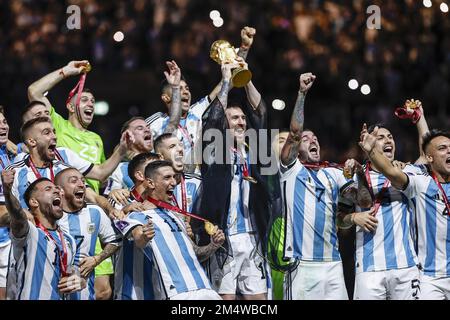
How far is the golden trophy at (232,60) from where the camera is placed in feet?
31.1

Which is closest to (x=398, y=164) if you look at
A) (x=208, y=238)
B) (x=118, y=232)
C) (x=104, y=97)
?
(x=208, y=238)

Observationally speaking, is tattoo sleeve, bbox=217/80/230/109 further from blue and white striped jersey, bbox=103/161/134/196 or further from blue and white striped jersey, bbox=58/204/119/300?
blue and white striped jersey, bbox=58/204/119/300

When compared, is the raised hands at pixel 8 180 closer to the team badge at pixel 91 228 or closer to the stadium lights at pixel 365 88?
the team badge at pixel 91 228

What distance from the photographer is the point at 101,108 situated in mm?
14281

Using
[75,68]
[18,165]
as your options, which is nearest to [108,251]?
[18,165]

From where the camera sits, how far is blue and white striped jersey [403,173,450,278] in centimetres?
931

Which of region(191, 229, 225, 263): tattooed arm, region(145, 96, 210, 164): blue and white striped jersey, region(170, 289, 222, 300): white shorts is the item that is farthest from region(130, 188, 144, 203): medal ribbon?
region(145, 96, 210, 164): blue and white striped jersey

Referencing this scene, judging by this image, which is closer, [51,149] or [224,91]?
[51,149]

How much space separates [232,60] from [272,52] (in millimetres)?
6415

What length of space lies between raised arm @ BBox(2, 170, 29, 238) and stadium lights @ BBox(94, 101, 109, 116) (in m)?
6.12

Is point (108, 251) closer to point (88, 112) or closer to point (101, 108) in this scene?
point (88, 112)
